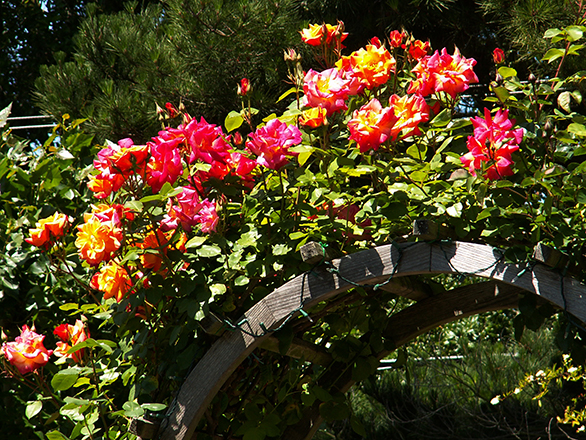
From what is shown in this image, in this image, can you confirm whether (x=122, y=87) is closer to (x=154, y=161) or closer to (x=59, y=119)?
(x=59, y=119)

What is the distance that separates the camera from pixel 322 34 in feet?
4.58

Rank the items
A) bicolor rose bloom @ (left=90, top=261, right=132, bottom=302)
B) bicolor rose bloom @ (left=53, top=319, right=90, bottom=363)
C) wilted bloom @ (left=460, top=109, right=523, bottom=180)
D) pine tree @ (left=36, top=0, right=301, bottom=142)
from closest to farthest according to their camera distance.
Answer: wilted bloom @ (left=460, top=109, right=523, bottom=180) < bicolor rose bloom @ (left=90, top=261, right=132, bottom=302) < bicolor rose bloom @ (left=53, top=319, right=90, bottom=363) < pine tree @ (left=36, top=0, right=301, bottom=142)

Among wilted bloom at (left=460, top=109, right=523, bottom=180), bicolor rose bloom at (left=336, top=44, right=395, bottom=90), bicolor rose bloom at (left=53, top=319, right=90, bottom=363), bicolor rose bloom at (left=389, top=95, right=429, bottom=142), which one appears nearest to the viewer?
wilted bloom at (left=460, top=109, right=523, bottom=180)

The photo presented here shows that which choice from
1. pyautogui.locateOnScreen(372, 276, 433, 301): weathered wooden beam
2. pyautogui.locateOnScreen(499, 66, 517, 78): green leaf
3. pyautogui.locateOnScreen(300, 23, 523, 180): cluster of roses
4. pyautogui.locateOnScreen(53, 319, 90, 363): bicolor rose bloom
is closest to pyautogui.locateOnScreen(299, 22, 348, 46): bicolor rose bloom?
pyautogui.locateOnScreen(300, 23, 523, 180): cluster of roses

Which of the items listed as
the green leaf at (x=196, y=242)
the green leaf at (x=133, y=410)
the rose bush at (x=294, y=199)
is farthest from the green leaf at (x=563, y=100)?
the green leaf at (x=133, y=410)

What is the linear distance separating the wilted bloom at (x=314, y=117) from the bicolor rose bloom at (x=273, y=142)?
8 cm

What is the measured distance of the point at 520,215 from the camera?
1.14 meters

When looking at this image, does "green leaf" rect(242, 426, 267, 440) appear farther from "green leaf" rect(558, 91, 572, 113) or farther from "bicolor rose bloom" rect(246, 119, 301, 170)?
"green leaf" rect(558, 91, 572, 113)

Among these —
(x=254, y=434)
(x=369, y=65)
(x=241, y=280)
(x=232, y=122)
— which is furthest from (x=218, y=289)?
(x=369, y=65)

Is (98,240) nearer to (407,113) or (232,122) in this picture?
(232,122)

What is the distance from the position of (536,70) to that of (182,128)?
1998mm

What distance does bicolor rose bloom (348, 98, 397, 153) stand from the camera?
3.75 feet

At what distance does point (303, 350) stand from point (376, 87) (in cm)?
76

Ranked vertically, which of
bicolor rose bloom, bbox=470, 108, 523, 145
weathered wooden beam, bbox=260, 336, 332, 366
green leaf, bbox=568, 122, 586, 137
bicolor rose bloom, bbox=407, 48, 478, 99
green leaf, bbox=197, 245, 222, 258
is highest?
bicolor rose bloom, bbox=407, 48, 478, 99
